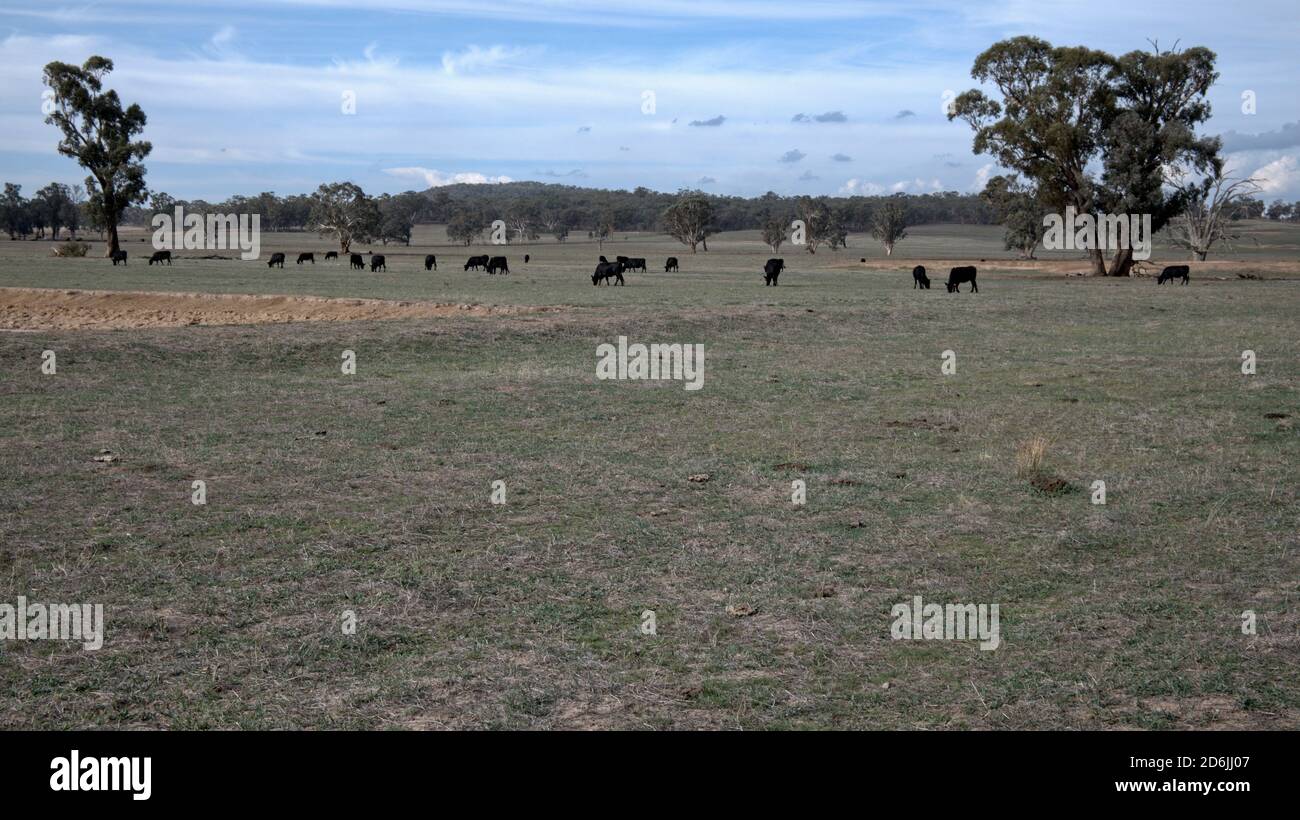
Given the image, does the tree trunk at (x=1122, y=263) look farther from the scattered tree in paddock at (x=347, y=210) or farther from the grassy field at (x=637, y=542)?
the scattered tree in paddock at (x=347, y=210)

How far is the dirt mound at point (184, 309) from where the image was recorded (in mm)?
30500

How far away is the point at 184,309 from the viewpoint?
114ft

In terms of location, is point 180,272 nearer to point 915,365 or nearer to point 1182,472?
point 915,365

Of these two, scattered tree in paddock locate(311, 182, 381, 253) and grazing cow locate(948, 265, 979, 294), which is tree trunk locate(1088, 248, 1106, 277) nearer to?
grazing cow locate(948, 265, 979, 294)

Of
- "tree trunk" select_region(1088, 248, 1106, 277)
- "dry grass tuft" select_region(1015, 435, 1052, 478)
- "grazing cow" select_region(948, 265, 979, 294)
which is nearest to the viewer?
"dry grass tuft" select_region(1015, 435, 1052, 478)

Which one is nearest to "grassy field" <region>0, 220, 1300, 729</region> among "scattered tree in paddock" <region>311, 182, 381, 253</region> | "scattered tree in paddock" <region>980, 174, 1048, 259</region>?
"scattered tree in paddock" <region>980, 174, 1048, 259</region>

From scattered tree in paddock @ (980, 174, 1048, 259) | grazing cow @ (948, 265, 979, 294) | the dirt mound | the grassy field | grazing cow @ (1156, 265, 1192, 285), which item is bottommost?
the grassy field

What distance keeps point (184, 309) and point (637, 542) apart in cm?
2989

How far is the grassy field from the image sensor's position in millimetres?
5848

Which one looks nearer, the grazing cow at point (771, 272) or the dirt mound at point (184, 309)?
the dirt mound at point (184, 309)

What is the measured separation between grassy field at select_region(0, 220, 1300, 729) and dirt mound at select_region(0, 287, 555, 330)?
1069 centimetres

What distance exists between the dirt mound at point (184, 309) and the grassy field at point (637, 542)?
1069 centimetres

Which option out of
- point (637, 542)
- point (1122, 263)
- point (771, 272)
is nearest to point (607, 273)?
point (771, 272)

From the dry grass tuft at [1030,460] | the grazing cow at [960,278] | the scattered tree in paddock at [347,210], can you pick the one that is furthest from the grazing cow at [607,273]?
the scattered tree in paddock at [347,210]
